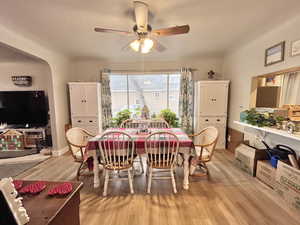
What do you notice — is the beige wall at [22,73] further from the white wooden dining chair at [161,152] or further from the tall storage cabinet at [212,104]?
the tall storage cabinet at [212,104]

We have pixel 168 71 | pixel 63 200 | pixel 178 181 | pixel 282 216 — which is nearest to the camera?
pixel 63 200

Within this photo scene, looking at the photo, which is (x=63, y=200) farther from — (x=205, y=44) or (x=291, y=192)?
(x=205, y=44)

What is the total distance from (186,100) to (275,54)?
2.08 metres

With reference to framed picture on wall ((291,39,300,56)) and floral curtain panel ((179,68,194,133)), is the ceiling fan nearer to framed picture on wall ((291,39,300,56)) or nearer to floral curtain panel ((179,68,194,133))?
framed picture on wall ((291,39,300,56))

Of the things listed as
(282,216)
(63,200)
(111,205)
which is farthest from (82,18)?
(282,216)

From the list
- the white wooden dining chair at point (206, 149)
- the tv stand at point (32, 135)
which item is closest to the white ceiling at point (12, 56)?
the tv stand at point (32, 135)

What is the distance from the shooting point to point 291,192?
5.84ft

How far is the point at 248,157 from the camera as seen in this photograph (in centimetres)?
254

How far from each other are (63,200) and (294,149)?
2.91m

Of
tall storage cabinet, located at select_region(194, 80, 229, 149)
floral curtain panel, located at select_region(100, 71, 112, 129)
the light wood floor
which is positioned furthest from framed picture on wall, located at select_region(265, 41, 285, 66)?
floral curtain panel, located at select_region(100, 71, 112, 129)

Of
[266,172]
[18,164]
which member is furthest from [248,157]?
[18,164]

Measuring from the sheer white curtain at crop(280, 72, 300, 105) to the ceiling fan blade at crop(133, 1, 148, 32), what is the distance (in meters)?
2.36

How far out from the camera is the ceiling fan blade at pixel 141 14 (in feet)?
5.58

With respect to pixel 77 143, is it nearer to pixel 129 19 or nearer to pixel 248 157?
pixel 129 19
